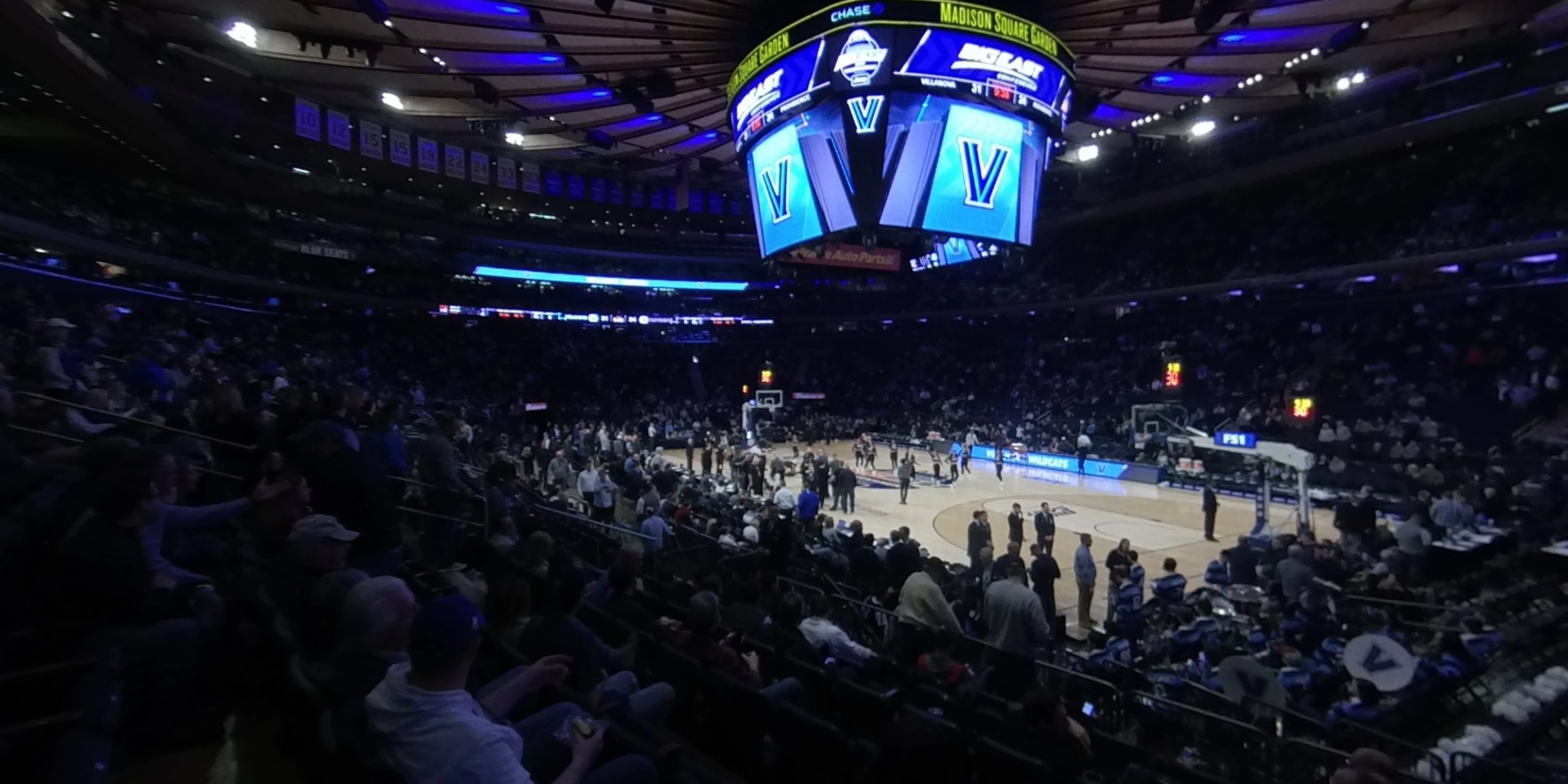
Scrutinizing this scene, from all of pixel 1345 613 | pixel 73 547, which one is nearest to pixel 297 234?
pixel 73 547

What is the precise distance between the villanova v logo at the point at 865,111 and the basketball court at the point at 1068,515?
24.5 ft

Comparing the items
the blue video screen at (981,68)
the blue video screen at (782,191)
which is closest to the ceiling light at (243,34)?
the blue video screen at (782,191)

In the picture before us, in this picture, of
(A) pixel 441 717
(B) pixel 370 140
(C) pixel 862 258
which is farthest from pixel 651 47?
(B) pixel 370 140

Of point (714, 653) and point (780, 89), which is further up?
point (780, 89)

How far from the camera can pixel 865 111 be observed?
35.7 feet

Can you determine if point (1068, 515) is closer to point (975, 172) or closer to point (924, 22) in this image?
point (975, 172)

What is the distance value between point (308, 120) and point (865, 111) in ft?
54.9

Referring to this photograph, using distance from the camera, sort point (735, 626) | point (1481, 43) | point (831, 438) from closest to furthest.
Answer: point (735, 626) → point (1481, 43) → point (831, 438)

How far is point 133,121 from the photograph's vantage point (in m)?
14.9

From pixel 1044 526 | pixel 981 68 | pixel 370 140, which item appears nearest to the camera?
pixel 981 68

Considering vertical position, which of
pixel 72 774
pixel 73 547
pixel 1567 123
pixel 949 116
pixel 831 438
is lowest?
pixel 831 438

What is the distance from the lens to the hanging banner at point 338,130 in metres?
20.1

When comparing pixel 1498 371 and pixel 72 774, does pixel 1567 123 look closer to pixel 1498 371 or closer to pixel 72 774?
pixel 1498 371

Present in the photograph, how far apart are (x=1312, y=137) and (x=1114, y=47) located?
553 inches
